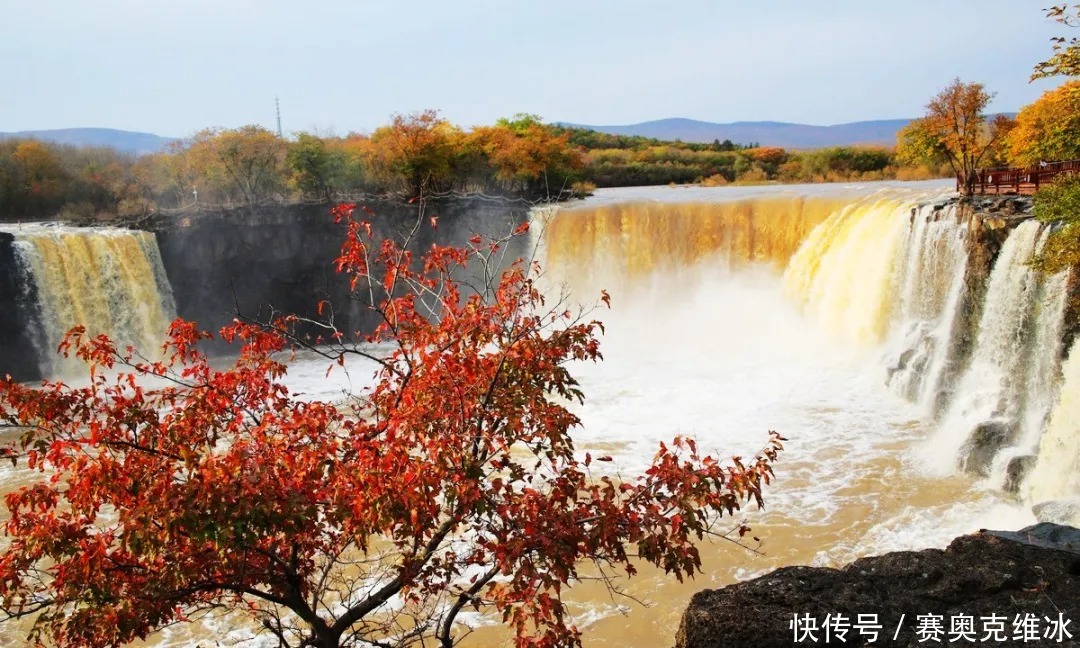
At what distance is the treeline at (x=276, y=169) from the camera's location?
2423cm

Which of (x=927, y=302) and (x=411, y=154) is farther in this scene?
(x=411, y=154)

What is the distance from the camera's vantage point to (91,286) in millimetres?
18562

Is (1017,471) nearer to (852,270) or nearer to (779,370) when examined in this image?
(779,370)

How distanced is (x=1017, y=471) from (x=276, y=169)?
22.5 m

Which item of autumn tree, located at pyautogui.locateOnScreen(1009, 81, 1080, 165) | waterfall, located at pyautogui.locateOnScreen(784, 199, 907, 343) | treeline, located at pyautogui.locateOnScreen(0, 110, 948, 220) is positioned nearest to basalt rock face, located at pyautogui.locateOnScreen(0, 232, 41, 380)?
treeline, located at pyautogui.locateOnScreen(0, 110, 948, 220)

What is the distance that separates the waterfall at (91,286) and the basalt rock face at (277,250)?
162 centimetres

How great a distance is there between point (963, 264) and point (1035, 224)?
75.1 inches

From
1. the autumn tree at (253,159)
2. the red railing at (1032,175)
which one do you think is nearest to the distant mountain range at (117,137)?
the autumn tree at (253,159)

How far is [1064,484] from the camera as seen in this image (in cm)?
919

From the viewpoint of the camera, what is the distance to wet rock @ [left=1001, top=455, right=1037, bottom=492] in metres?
9.78

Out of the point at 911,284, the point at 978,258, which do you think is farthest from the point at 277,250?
the point at 978,258

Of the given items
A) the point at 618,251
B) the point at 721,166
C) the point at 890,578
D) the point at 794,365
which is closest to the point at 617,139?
the point at 721,166

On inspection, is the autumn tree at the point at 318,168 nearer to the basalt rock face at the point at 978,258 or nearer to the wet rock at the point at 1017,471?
Answer: the basalt rock face at the point at 978,258

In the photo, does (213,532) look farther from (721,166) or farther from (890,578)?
(721,166)
